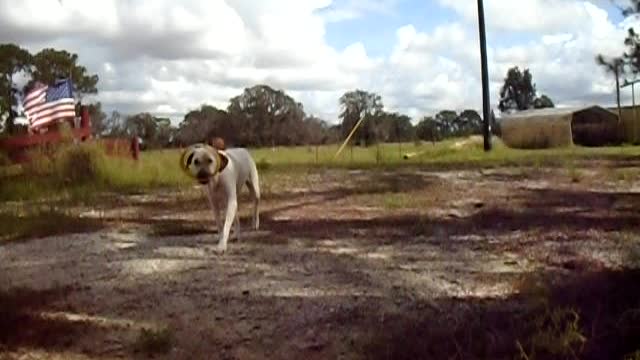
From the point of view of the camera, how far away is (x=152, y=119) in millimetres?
41812

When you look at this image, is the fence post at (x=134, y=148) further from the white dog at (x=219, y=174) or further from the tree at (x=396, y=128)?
the tree at (x=396, y=128)

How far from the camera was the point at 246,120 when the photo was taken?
5147cm

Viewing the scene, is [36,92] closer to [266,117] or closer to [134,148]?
[134,148]

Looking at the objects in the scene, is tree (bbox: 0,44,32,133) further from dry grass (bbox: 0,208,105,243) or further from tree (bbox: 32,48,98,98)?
dry grass (bbox: 0,208,105,243)

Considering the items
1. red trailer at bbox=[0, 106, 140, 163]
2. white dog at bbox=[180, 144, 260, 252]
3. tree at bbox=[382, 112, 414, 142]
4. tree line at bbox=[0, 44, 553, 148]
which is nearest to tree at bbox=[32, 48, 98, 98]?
tree line at bbox=[0, 44, 553, 148]

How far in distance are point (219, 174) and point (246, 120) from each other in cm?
4256

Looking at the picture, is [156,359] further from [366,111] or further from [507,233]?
[366,111]

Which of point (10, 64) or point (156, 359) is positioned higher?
point (10, 64)

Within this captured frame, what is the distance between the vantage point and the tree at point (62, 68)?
46781 mm

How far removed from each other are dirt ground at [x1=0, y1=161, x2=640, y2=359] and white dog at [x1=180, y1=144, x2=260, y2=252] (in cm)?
32

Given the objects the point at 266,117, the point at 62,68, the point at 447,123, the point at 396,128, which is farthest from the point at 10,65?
the point at 447,123

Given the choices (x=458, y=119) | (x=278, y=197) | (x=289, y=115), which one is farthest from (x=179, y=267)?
(x=458, y=119)

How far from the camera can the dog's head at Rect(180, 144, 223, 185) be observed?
28.8 feet

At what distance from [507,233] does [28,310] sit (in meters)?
5.23
